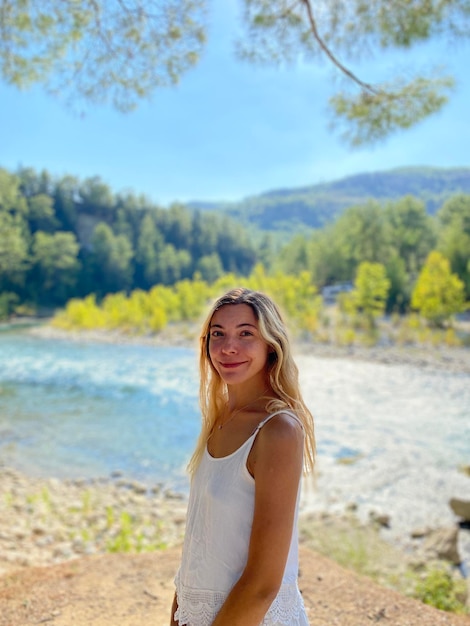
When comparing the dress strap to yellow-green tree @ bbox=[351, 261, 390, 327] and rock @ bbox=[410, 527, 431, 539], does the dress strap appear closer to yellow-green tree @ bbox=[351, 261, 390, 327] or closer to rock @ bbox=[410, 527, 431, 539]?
rock @ bbox=[410, 527, 431, 539]

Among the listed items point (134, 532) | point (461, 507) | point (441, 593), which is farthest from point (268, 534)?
point (461, 507)

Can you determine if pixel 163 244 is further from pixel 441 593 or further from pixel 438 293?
pixel 441 593

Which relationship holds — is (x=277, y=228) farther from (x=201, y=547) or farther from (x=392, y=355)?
(x=201, y=547)

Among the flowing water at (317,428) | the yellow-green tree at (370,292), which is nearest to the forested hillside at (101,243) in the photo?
the yellow-green tree at (370,292)

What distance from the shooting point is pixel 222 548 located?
0.98 metres

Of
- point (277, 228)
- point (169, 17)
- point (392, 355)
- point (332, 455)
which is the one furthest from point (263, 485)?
point (277, 228)

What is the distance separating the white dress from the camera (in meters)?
0.96

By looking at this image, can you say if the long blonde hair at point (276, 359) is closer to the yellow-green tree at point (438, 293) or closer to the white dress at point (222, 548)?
the white dress at point (222, 548)

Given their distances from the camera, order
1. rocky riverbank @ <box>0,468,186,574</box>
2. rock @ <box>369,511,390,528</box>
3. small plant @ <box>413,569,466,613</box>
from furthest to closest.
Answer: rock @ <box>369,511,390,528</box>
rocky riverbank @ <box>0,468,186,574</box>
small plant @ <box>413,569,466,613</box>

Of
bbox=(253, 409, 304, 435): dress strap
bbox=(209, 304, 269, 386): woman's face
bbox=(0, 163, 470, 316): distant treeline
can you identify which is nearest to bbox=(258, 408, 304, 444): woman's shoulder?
bbox=(253, 409, 304, 435): dress strap

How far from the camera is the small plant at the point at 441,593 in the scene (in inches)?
114

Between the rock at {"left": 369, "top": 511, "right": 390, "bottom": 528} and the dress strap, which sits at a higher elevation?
the dress strap

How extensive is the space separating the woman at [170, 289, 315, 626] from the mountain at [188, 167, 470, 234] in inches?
5070

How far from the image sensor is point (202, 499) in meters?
1.03
